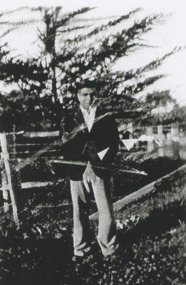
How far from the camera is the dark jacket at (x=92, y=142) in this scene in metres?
3.51

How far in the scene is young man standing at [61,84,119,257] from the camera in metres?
3.51

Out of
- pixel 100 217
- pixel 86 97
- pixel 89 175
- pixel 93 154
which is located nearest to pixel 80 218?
pixel 100 217

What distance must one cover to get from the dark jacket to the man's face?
0.09m

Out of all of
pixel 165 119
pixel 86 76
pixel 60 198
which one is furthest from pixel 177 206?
pixel 86 76

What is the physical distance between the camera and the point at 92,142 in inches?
139

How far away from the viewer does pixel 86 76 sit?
12.5ft

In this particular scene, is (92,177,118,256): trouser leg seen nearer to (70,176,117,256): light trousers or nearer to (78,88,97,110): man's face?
(70,176,117,256): light trousers

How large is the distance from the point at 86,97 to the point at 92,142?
0.42 m

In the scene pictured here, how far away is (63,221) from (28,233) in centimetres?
133

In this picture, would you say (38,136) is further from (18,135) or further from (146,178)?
(146,178)

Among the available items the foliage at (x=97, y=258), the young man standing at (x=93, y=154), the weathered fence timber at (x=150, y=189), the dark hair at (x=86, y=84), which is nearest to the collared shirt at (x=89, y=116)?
the young man standing at (x=93, y=154)

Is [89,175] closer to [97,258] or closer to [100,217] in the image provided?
[100,217]

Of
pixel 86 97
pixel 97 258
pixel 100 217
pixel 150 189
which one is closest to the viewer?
pixel 97 258

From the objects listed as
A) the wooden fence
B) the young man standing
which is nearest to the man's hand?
the young man standing
